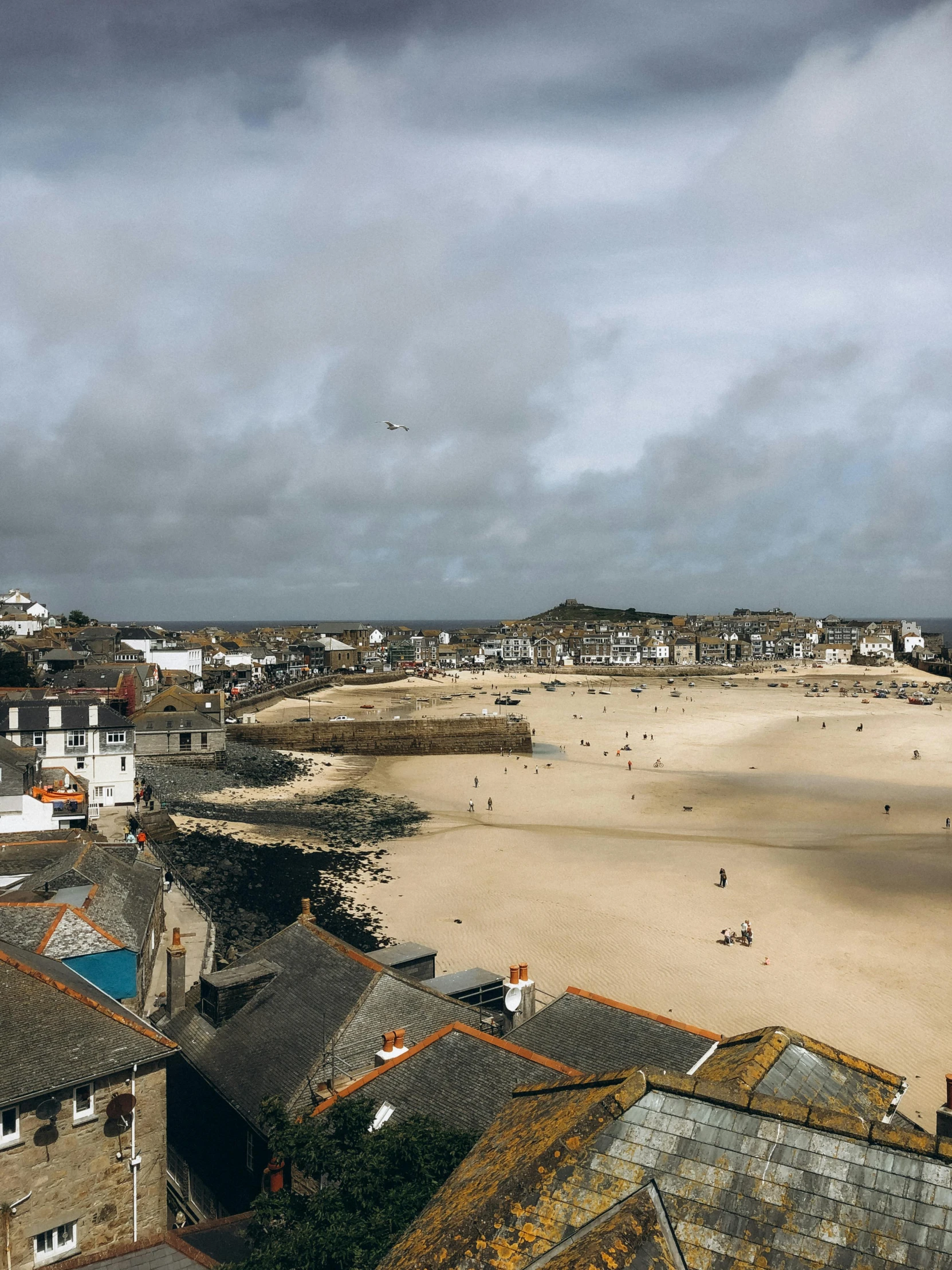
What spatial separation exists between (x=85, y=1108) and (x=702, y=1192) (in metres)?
9.30

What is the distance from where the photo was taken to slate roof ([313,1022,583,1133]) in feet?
35.9

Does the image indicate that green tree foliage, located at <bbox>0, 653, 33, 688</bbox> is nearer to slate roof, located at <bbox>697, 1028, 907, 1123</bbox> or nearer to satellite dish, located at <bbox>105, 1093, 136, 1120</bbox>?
satellite dish, located at <bbox>105, 1093, 136, 1120</bbox>

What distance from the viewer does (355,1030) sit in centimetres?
1312

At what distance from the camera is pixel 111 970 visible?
17.0 metres

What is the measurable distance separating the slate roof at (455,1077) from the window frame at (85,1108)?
115 inches

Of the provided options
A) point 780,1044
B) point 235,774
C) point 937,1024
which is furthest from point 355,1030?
point 235,774

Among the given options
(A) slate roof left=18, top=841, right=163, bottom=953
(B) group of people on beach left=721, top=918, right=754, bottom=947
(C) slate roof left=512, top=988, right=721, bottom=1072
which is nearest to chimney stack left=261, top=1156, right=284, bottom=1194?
(C) slate roof left=512, top=988, right=721, bottom=1072

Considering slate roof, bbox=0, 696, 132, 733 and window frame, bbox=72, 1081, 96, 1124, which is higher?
slate roof, bbox=0, 696, 132, 733

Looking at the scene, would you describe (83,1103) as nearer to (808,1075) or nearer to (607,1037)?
(607,1037)

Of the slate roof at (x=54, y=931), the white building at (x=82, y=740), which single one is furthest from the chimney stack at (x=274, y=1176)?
the white building at (x=82, y=740)

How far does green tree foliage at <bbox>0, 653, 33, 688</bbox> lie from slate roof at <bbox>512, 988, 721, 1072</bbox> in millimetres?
67327

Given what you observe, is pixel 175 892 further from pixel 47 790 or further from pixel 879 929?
pixel 879 929

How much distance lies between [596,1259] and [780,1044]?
3453mm

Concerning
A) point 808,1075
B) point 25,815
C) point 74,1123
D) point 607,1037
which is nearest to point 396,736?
point 25,815
